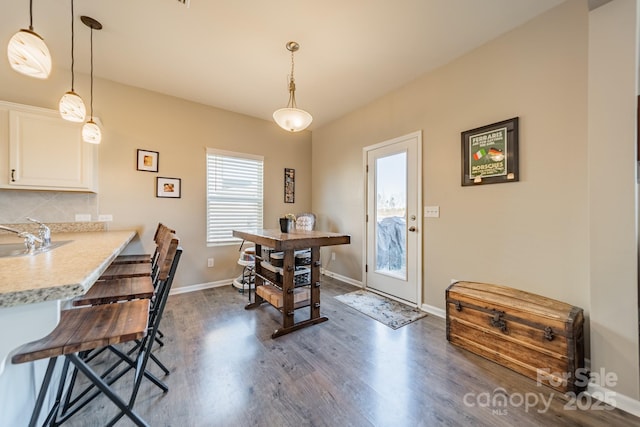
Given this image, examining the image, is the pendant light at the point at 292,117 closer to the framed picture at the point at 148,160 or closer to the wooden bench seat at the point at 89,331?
the wooden bench seat at the point at 89,331

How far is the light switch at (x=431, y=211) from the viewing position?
2771 mm

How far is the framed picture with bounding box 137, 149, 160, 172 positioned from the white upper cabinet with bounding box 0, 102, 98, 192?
52cm

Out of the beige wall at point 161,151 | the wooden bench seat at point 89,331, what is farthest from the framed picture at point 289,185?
→ the wooden bench seat at point 89,331

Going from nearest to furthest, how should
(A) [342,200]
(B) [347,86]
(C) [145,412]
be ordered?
1. (C) [145,412]
2. (B) [347,86]
3. (A) [342,200]

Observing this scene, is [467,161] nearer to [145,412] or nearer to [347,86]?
[347,86]

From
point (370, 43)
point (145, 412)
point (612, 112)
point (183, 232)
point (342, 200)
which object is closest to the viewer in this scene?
point (145, 412)

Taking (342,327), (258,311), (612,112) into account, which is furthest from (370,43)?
(258,311)

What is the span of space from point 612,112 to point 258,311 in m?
3.36

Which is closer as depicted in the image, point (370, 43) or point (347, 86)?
point (370, 43)

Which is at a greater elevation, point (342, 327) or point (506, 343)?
point (506, 343)

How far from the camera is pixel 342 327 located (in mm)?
2463

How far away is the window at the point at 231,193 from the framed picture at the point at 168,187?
0.41m

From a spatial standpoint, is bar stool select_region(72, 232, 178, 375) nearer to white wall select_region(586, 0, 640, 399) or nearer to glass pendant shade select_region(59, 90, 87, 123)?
glass pendant shade select_region(59, 90, 87, 123)

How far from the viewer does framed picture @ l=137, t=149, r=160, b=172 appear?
10.5ft
